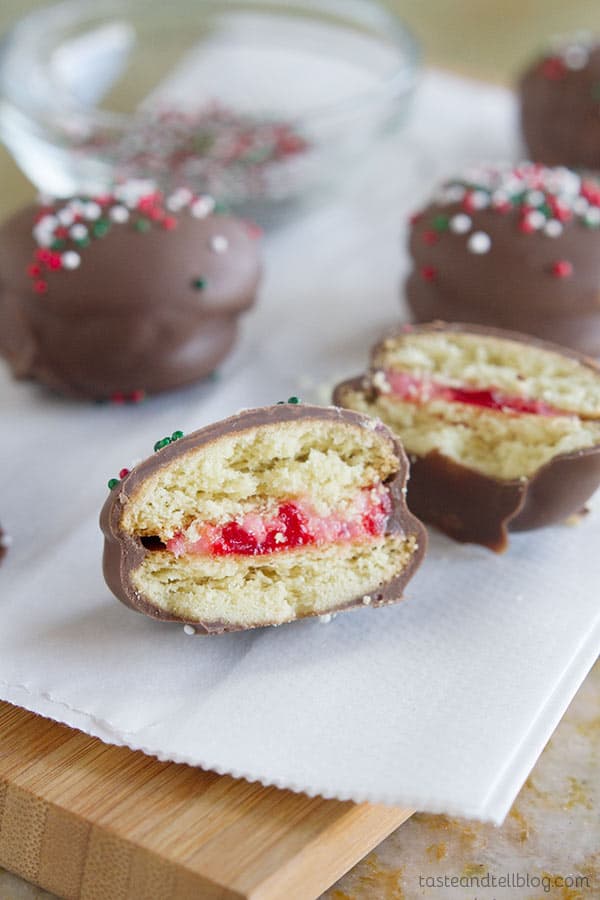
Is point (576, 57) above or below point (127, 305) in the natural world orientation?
above

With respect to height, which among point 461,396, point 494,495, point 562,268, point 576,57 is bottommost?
point 494,495

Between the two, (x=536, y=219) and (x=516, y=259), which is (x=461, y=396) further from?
(x=536, y=219)

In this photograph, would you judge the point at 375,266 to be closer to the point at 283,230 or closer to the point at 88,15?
the point at 283,230

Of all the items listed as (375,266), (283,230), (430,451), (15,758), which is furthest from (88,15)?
(15,758)

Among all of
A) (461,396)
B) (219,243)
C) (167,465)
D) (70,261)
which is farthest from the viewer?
(219,243)

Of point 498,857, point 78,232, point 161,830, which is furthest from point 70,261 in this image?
point 498,857

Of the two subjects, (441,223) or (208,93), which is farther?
(208,93)
